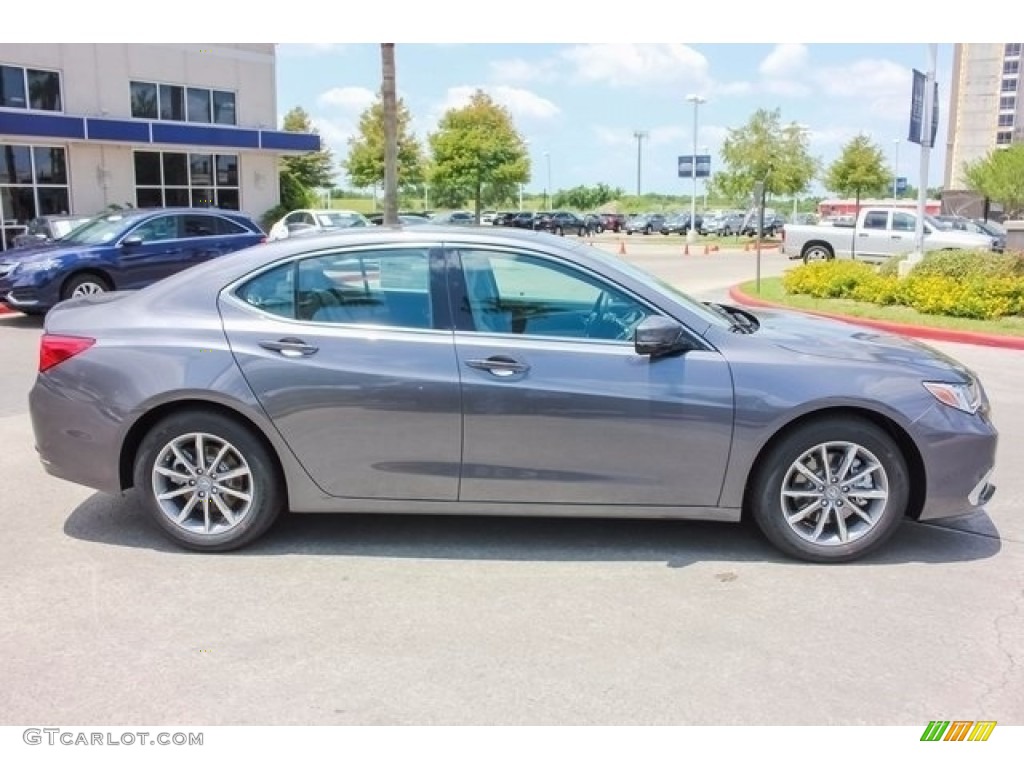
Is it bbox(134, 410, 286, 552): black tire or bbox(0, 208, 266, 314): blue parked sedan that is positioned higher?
bbox(0, 208, 266, 314): blue parked sedan

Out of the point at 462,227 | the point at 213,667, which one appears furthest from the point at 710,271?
the point at 213,667

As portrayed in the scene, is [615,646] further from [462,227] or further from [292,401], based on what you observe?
[462,227]

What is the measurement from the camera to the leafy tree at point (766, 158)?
45469mm

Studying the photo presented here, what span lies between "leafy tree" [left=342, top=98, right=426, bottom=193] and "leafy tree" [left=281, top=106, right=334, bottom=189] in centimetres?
517

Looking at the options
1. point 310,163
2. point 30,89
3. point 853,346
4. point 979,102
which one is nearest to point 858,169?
point 310,163

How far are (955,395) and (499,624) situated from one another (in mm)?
2444

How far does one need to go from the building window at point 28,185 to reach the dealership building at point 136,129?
0.09ft

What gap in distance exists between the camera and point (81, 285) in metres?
12.8

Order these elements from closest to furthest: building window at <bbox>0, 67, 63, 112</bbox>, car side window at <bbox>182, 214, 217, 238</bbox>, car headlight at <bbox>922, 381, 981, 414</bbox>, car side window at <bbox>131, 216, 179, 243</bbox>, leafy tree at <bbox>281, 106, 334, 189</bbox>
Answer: car headlight at <bbox>922, 381, 981, 414</bbox>, car side window at <bbox>131, 216, 179, 243</bbox>, car side window at <bbox>182, 214, 217, 238</bbox>, building window at <bbox>0, 67, 63, 112</bbox>, leafy tree at <bbox>281, 106, 334, 189</bbox>

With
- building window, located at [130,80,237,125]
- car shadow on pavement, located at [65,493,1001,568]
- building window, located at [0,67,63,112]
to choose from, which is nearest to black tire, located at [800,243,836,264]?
building window, located at [130,80,237,125]

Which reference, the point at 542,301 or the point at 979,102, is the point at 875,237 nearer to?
the point at 542,301

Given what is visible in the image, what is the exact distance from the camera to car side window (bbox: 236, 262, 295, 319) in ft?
15.0
